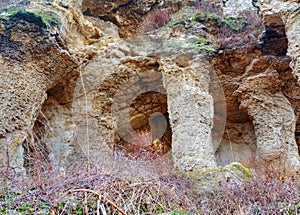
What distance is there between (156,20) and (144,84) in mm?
2420

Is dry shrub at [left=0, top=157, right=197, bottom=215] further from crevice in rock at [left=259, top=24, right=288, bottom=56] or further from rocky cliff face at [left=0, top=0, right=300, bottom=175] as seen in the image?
crevice in rock at [left=259, top=24, right=288, bottom=56]

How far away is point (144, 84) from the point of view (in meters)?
7.18

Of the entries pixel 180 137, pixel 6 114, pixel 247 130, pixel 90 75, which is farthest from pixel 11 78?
pixel 247 130

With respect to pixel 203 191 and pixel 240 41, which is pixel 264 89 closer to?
pixel 240 41

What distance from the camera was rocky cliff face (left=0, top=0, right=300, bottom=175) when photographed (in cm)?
540

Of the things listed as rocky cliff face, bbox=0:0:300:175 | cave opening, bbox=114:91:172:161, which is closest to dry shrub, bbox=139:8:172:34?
rocky cliff face, bbox=0:0:300:175

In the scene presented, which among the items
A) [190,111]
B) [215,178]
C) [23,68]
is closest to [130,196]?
[215,178]

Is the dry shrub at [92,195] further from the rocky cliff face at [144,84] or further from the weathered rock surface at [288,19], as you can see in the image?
the weathered rock surface at [288,19]

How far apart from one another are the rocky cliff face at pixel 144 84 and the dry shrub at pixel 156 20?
34.7 inches

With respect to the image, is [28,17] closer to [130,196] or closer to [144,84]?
[144,84]

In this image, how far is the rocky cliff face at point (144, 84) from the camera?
213 inches

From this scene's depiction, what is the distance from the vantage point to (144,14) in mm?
9711

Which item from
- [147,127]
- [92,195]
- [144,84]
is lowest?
[147,127]

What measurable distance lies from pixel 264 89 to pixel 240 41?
125 cm
